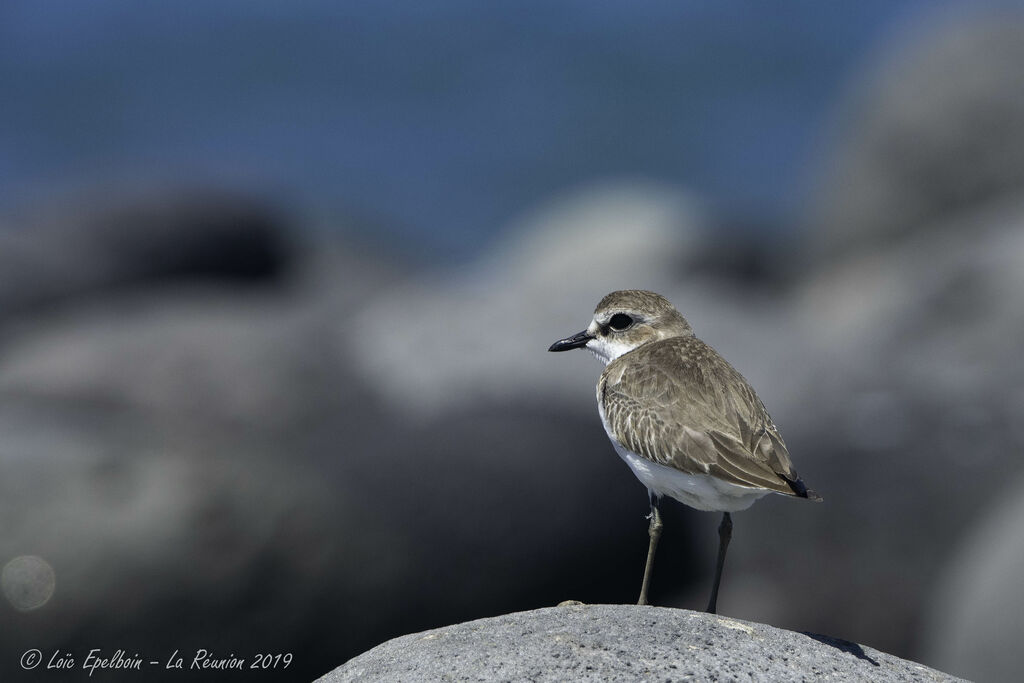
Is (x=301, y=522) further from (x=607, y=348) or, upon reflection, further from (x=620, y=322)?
(x=620, y=322)

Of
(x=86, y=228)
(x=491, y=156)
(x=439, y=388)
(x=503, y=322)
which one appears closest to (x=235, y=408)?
(x=439, y=388)

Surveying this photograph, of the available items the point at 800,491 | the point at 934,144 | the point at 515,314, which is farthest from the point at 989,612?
the point at 934,144

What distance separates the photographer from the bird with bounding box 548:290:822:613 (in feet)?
18.5

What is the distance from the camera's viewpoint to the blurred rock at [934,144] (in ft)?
54.7

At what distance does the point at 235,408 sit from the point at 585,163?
21195mm

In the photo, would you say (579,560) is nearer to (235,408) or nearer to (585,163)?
(235,408)

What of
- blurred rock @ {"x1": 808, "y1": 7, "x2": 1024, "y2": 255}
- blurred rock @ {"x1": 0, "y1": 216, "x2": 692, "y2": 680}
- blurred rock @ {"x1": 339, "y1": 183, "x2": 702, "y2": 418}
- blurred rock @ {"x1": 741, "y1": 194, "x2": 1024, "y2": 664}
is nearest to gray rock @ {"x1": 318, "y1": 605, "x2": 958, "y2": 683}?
blurred rock @ {"x1": 0, "y1": 216, "x2": 692, "y2": 680}

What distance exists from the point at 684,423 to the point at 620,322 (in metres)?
1.24

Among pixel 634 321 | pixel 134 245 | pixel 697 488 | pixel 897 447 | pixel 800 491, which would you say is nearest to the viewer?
pixel 800 491

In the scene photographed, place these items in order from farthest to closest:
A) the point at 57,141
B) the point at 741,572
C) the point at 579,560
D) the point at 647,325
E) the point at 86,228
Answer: the point at 57,141 < the point at 86,228 < the point at 741,572 < the point at 579,560 < the point at 647,325

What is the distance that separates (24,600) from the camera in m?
7.53

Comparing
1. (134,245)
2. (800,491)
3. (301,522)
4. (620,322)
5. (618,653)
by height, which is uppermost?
(620,322)

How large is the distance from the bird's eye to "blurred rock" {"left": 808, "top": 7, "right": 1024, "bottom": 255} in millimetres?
10834

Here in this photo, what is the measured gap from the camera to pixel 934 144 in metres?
17.0
